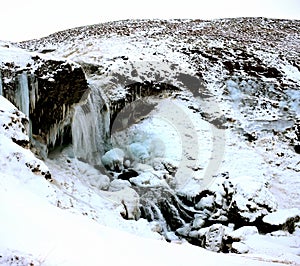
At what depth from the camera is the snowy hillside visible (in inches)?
141

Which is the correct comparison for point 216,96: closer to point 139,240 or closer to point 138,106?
point 138,106

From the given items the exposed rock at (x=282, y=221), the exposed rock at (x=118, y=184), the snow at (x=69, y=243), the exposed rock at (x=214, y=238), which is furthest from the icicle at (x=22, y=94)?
the exposed rock at (x=282, y=221)

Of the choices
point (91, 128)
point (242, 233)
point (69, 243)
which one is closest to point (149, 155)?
point (91, 128)

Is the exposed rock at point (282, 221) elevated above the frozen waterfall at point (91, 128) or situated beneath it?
situated beneath

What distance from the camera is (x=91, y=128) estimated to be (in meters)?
12.5

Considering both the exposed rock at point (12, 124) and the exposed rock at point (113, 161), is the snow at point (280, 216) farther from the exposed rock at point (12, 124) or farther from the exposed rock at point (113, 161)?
the exposed rock at point (12, 124)

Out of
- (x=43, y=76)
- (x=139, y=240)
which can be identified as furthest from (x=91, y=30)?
(x=139, y=240)

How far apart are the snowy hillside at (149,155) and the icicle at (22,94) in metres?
0.03

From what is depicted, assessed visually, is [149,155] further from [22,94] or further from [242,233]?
[22,94]

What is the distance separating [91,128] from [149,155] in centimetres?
252

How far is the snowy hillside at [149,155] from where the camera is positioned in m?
3.58

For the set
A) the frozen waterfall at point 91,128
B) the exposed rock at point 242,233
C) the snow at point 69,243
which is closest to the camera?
the snow at point 69,243

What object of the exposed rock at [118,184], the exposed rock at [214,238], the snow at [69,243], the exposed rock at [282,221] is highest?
the snow at [69,243]

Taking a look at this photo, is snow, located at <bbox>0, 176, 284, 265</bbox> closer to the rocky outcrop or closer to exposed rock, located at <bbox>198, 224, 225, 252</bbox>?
exposed rock, located at <bbox>198, 224, 225, 252</bbox>
